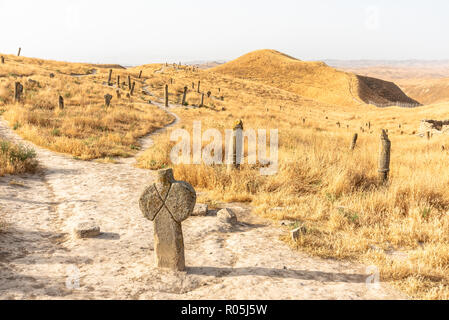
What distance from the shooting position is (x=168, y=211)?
14.6ft

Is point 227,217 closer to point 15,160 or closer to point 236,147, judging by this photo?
point 236,147

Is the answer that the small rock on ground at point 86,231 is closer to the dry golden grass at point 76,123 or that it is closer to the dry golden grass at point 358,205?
the dry golden grass at point 358,205

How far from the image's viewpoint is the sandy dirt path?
13.1 ft

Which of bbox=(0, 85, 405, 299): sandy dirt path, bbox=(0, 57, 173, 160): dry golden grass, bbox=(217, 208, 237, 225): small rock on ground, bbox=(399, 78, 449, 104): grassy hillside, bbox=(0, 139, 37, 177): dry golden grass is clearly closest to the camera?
bbox=(0, 85, 405, 299): sandy dirt path

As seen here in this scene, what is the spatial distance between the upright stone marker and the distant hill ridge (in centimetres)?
7734

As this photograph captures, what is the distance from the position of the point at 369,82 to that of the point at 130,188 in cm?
10633

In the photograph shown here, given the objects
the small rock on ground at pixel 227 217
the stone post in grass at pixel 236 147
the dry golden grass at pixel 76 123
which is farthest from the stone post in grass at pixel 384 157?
the dry golden grass at pixel 76 123

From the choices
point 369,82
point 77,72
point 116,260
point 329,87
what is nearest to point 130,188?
point 116,260

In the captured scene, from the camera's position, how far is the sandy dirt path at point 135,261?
3.99 m

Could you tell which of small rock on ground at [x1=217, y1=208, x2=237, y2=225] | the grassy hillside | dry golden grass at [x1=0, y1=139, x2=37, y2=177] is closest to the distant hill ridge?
the grassy hillside

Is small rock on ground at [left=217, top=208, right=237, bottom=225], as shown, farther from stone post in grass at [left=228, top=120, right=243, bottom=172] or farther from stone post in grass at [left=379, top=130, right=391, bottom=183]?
stone post in grass at [left=379, top=130, right=391, bottom=183]

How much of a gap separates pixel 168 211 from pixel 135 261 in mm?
1019
